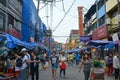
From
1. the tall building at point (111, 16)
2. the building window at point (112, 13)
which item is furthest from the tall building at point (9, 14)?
the building window at point (112, 13)

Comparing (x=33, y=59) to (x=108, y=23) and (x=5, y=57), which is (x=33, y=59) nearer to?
(x=5, y=57)

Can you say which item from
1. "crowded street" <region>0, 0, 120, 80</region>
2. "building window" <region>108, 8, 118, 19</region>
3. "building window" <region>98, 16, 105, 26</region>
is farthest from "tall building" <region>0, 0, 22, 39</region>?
"building window" <region>98, 16, 105, 26</region>

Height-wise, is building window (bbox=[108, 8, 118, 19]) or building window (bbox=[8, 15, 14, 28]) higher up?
building window (bbox=[108, 8, 118, 19])

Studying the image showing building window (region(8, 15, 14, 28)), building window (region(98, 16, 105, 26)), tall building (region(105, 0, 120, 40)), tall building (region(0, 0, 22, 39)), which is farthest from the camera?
building window (region(98, 16, 105, 26))

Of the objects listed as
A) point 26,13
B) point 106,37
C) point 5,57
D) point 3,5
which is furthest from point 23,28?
point 5,57

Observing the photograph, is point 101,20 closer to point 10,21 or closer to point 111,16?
point 111,16

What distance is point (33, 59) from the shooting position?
19672 mm

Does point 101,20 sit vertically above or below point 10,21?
above

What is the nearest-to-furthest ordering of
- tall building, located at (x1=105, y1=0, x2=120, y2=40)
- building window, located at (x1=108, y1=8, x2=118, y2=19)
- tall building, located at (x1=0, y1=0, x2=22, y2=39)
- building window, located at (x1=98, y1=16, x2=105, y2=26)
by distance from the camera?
1. tall building, located at (x1=0, y1=0, x2=22, y2=39)
2. tall building, located at (x1=105, y1=0, x2=120, y2=40)
3. building window, located at (x1=108, y1=8, x2=118, y2=19)
4. building window, located at (x1=98, y1=16, x2=105, y2=26)

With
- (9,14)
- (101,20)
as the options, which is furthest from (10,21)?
A: (101,20)

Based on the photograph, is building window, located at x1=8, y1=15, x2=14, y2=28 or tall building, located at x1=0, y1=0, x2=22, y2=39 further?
building window, located at x1=8, y1=15, x2=14, y2=28

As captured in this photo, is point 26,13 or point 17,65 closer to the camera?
point 17,65

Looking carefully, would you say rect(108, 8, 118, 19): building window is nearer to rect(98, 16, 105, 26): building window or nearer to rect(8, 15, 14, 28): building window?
rect(98, 16, 105, 26): building window

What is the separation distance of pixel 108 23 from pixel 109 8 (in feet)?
6.95
